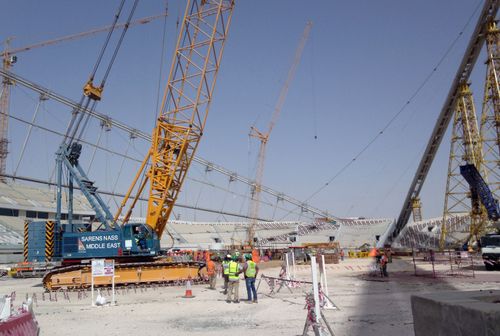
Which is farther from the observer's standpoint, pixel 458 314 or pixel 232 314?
pixel 232 314

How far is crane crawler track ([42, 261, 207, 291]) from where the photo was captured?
20.9 meters

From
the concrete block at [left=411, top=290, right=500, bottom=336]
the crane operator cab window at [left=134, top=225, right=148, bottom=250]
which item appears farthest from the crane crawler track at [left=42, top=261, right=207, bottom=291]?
the concrete block at [left=411, top=290, right=500, bottom=336]

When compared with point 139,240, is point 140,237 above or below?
above

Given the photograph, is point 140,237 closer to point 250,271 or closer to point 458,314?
point 250,271

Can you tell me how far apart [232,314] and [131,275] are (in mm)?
11128

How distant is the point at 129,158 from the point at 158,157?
165ft

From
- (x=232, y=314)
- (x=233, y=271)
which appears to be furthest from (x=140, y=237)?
(x=232, y=314)

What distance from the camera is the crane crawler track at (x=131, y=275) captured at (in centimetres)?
2089

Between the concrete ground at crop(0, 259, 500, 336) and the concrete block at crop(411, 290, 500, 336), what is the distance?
4306 mm

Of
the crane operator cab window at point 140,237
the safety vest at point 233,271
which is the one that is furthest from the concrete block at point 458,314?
the crane operator cab window at point 140,237

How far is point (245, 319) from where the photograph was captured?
11.2m

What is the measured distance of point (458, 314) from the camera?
4.05 m

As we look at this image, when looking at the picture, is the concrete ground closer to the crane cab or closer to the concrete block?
the concrete block

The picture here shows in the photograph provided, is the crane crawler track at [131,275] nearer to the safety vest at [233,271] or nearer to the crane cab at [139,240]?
the crane cab at [139,240]
